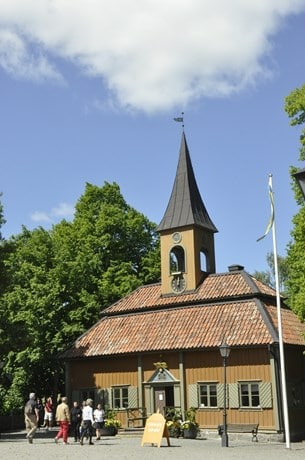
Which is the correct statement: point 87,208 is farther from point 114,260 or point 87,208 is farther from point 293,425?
point 293,425

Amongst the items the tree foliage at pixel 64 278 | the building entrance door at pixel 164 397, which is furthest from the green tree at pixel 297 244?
the tree foliage at pixel 64 278

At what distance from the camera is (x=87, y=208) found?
147 feet

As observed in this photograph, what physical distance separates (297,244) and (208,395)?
9012 millimetres

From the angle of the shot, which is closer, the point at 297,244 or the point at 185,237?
the point at 297,244

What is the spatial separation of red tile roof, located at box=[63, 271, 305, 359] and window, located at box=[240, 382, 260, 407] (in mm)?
1854

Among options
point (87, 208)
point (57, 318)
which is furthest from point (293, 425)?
point (87, 208)

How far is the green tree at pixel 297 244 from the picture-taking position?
73.6 feet

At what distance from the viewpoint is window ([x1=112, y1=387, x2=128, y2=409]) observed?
30.9 m

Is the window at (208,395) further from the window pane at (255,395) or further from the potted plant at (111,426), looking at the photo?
the potted plant at (111,426)

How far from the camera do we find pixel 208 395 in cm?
2852

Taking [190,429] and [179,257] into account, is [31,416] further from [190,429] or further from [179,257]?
[179,257]

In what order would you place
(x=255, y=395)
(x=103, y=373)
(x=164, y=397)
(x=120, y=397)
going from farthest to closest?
1. (x=103, y=373)
2. (x=120, y=397)
3. (x=164, y=397)
4. (x=255, y=395)

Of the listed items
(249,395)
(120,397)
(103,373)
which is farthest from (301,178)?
(103,373)

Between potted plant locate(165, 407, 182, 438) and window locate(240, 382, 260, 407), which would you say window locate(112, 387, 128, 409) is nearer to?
potted plant locate(165, 407, 182, 438)
